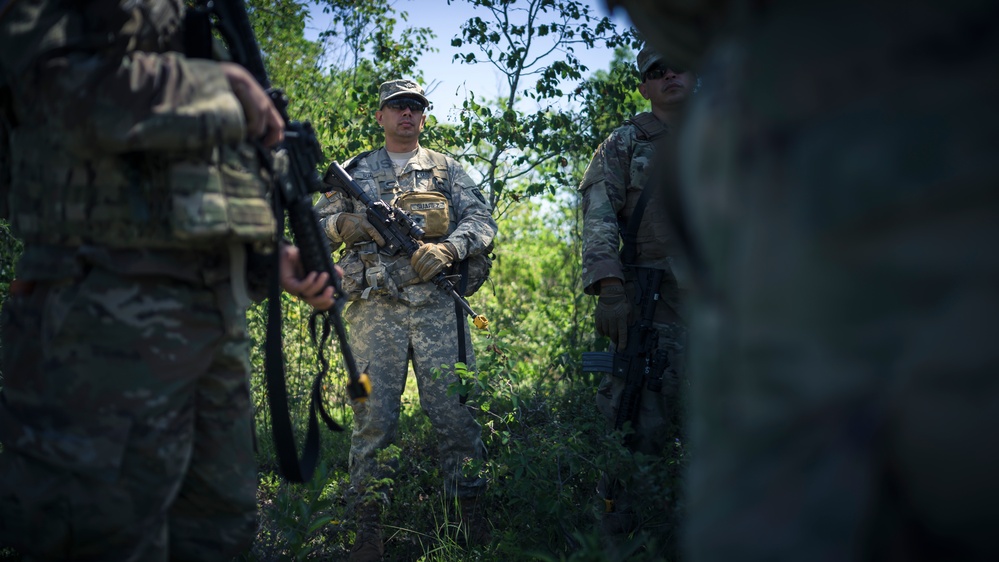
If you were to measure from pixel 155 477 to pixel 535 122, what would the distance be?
431 cm

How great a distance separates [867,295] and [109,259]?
1.71m

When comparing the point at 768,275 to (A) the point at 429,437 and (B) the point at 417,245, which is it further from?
(A) the point at 429,437

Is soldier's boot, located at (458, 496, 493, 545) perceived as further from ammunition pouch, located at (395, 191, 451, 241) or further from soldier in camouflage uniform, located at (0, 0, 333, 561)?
soldier in camouflage uniform, located at (0, 0, 333, 561)

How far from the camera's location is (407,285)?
4426 mm

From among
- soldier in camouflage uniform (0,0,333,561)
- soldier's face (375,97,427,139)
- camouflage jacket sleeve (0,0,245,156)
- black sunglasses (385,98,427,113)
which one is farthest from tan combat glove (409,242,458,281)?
camouflage jacket sleeve (0,0,245,156)

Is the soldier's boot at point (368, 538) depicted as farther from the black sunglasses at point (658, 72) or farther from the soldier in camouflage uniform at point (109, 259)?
the black sunglasses at point (658, 72)

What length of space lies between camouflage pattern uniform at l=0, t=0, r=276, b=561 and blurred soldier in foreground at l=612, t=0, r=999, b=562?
1.39 metres

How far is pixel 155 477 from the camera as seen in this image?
6.31 feet

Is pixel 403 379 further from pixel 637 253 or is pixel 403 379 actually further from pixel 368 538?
pixel 637 253

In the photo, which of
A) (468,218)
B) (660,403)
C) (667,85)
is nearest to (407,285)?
(468,218)

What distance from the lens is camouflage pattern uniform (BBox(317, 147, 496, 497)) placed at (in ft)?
13.9

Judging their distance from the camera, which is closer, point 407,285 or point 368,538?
point 368,538

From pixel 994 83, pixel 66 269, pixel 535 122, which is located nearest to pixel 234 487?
pixel 66 269

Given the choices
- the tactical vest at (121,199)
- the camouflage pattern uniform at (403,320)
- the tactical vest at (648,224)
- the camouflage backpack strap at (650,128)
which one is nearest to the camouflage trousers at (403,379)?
the camouflage pattern uniform at (403,320)
